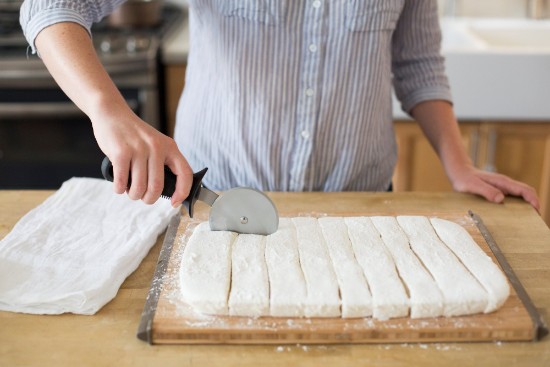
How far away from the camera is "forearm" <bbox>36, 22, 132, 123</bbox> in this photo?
3.29ft

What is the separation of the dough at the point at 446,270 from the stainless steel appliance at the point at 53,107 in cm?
132

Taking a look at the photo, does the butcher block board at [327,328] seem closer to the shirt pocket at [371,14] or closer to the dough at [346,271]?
the dough at [346,271]

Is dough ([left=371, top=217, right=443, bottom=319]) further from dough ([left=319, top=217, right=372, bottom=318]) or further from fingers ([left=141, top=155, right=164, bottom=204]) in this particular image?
fingers ([left=141, top=155, right=164, bottom=204])

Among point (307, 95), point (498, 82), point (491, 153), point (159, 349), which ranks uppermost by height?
point (307, 95)

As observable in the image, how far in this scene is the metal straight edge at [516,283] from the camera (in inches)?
35.1

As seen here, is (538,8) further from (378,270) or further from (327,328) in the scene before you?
(327,328)

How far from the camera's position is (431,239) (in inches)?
42.5

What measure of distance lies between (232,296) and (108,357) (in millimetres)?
178

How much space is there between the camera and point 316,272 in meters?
0.97

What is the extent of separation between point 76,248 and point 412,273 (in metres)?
0.54

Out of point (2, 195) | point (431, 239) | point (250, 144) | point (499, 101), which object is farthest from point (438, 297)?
point (499, 101)

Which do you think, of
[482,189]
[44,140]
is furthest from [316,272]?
[44,140]

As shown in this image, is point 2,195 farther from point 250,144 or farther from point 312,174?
point 312,174

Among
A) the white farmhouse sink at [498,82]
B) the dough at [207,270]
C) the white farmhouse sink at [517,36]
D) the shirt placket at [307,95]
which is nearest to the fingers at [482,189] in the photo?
the shirt placket at [307,95]
